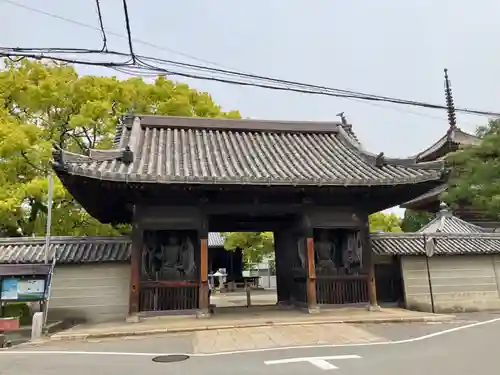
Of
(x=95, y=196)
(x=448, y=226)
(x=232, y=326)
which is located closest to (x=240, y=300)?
(x=448, y=226)

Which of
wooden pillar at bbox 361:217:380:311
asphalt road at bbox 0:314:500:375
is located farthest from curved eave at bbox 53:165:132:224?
wooden pillar at bbox 361:217:380:311

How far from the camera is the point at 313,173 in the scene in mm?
12734

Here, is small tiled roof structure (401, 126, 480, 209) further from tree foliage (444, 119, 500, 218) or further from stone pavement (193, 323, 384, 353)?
stone pavement (193, 323, 384, 353)

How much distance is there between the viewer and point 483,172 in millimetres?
18766

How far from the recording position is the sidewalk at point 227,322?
33.0 ft

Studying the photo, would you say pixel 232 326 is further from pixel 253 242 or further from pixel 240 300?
pixel 253 242

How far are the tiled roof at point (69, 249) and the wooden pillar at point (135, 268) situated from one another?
3.84 ft

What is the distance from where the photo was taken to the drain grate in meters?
7.25

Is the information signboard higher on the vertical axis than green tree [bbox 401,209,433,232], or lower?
lower

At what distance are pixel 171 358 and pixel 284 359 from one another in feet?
6.49

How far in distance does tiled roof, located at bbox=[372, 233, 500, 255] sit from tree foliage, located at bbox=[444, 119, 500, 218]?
2441 millimetres

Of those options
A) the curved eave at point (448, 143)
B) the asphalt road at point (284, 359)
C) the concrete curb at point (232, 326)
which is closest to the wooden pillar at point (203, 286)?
the concrete curb at point (232, 326)

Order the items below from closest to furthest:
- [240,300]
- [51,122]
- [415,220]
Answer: [51,122], [240,300], [415,220]

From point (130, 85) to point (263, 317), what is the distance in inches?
536
